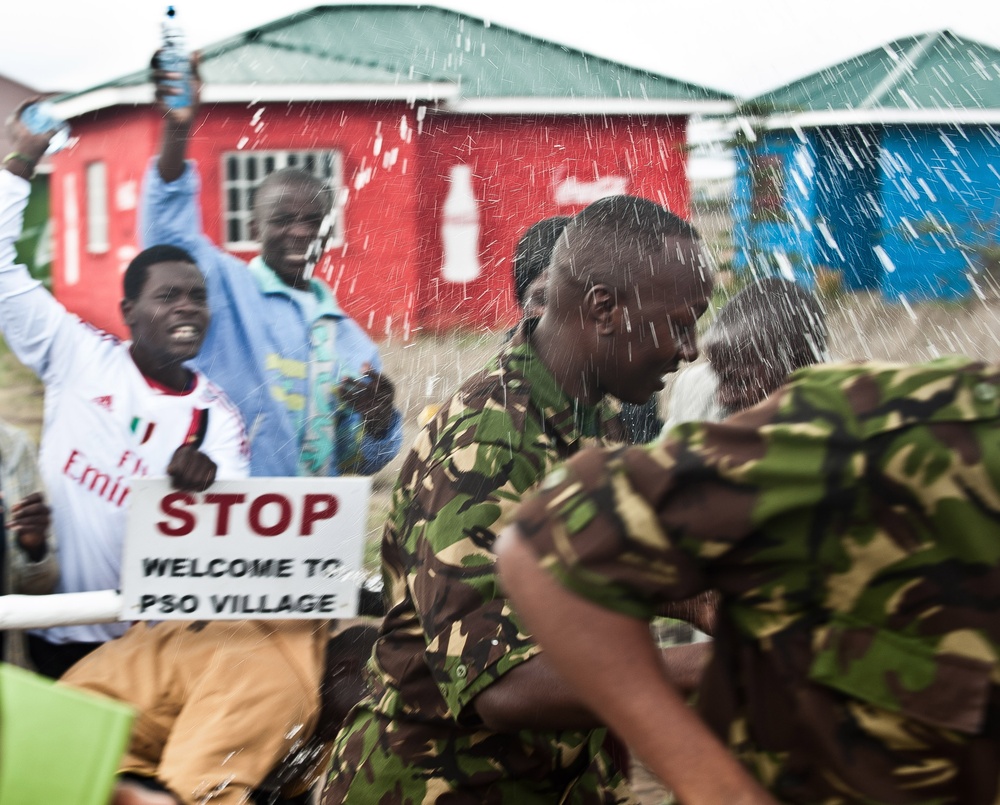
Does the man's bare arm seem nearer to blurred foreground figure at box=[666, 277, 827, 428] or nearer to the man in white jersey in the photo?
blurred foreground figure at box=[666, 277, 827, 428]

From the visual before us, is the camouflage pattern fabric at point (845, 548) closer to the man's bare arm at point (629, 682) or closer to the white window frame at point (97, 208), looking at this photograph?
the man's bare arm at point (629, 682)

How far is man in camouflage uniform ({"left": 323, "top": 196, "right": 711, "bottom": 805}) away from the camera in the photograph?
1572mm

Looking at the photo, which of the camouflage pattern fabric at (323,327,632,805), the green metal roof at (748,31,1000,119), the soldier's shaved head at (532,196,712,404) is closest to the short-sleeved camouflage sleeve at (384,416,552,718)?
the camouflage pattern fabric at (323,327,632,805)

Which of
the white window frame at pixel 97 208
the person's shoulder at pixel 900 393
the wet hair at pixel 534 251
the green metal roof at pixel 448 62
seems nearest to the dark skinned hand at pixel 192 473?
the wet hair at pixel 534 251

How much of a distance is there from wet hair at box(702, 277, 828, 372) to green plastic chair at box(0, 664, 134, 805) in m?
2.16

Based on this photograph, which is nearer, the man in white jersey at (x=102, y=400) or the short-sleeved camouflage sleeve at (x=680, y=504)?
the short-sleeved camouflage sleeve at (x=680, y=504)

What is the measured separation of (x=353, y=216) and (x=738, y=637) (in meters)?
6.00

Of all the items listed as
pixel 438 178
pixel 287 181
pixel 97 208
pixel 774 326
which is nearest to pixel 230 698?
pixel 774 326

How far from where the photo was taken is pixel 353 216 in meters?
6.87

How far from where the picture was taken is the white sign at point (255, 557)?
303cm

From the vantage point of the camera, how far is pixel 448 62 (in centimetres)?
615

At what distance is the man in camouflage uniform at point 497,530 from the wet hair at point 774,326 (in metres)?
0.98

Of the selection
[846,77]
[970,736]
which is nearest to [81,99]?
[970,736]

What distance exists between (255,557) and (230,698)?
15.8 inches
